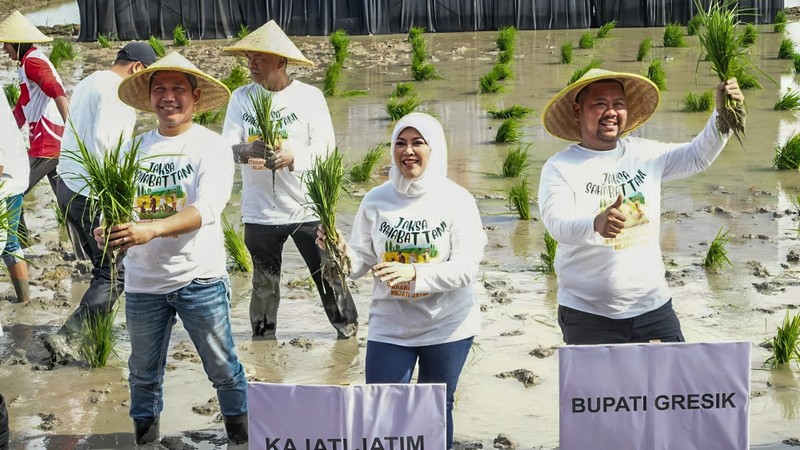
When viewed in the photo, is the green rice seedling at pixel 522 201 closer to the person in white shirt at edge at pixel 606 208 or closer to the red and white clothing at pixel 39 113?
the red and white clothing at pixel 39 113

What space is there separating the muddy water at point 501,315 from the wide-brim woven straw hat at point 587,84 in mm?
1316

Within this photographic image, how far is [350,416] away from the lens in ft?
12.5

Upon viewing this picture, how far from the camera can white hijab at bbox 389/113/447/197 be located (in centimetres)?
461

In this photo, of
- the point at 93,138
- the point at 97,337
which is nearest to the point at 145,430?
the point at 97,337

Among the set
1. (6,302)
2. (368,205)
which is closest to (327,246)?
(368,205)

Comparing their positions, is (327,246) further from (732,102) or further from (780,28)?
(780,28)

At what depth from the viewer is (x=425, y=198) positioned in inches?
184

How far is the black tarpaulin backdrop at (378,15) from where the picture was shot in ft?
72.6

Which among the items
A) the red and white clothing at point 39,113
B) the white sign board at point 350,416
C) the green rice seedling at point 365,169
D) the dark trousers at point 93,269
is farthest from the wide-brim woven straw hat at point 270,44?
the green rice seedling at point 365,169

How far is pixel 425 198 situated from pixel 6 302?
386 centimetres

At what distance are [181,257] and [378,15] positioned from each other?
17859 mm

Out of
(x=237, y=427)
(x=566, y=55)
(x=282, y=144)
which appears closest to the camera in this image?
(x=237, y=427)

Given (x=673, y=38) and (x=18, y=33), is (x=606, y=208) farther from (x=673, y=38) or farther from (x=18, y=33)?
(x=673, y=38)

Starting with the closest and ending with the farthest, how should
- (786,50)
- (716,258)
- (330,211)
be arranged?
(330,211), (716,258), (786,50)
